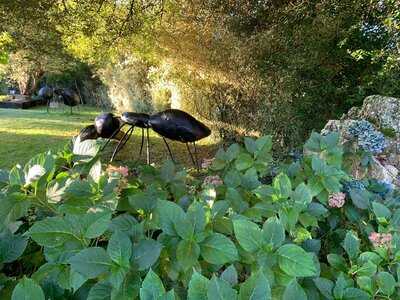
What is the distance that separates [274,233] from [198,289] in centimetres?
17

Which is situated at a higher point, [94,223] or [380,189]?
[94,223]

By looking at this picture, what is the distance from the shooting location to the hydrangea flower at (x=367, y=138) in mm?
1451

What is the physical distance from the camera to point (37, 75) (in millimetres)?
20531

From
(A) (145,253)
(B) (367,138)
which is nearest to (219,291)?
(A) (145,253)

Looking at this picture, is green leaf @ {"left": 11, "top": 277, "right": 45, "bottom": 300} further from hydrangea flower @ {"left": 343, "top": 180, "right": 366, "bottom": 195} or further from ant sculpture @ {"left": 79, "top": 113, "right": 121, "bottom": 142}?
ant sculpture @ {"left": 79, "top": 113, "right": 121, "bottom": 142}

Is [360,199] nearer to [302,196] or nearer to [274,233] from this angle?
[302,196]

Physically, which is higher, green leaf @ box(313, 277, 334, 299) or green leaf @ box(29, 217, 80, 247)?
green leaf @ box(29, 217, 80, 247)

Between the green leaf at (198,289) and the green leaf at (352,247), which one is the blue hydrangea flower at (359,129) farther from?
the green leaf at (198,289)

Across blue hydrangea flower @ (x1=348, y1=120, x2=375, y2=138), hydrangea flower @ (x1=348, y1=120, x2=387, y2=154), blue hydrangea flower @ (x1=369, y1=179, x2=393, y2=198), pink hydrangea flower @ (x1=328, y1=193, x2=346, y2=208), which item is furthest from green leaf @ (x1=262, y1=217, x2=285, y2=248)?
blue hydrangea flower @ (x1=348, y1=120, x2=375, y2=138)

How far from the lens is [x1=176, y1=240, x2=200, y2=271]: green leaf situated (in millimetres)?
567

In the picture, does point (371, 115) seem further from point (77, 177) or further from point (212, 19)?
point (212, 19)

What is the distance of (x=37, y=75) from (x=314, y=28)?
64.0 feet

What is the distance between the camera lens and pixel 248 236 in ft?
1.94

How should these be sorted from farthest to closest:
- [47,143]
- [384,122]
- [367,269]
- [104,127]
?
[47,143] < [104,127] < [384,122] < [367,269]
